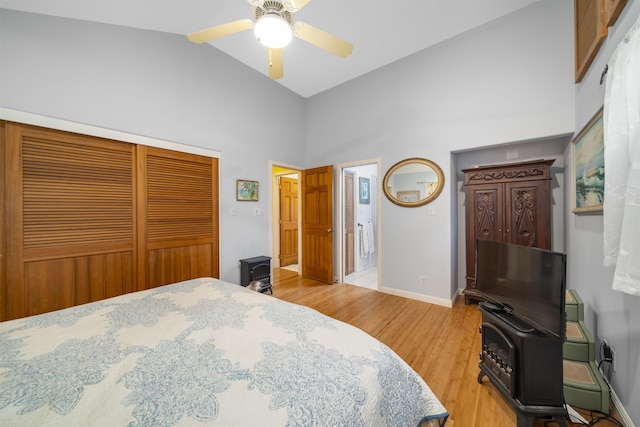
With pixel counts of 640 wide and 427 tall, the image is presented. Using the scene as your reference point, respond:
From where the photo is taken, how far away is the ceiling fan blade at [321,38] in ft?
5.29

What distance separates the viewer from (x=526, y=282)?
1.38 metres

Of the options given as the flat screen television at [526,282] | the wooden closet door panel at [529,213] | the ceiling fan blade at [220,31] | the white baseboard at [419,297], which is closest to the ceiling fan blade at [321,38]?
the ceiling fan blade at [220,31]

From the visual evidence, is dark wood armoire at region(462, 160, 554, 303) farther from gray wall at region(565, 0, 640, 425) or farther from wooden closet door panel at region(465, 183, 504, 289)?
gray wall at region(565, 0, 640, 425)

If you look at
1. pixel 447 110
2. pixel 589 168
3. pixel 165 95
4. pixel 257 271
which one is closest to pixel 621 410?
pixel 589 168

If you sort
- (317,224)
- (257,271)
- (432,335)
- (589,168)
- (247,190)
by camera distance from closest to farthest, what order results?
(589,168) < (432,335) < (257,271) < (247,190) < (317,224)

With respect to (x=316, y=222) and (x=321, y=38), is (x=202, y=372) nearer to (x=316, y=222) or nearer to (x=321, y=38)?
(x=321, y=38)

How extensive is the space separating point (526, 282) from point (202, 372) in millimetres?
1726

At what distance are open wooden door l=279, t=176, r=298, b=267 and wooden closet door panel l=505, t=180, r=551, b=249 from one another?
156 inches

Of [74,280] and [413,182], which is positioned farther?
[413,182]

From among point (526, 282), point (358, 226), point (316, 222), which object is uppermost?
point (316, 222)

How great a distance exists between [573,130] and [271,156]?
3.61 meters

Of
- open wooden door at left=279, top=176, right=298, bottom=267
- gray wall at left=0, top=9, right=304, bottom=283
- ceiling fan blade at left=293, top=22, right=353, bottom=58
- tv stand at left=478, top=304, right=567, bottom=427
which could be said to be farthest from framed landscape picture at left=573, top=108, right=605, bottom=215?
open wooden door at left=279, top=176, right=298, bottom=267

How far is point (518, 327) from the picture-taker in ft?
4.48

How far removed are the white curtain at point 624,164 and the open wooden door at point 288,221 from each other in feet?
15.5
